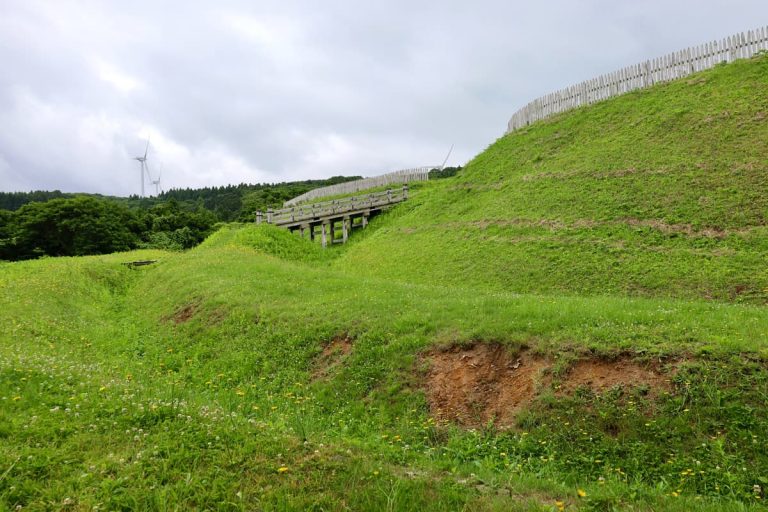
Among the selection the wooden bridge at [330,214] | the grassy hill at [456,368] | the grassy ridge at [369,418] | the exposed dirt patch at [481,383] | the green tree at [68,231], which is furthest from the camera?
the green tree at [68,231]

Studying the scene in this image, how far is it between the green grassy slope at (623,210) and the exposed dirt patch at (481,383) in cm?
746

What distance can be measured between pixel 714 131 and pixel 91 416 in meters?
25.1

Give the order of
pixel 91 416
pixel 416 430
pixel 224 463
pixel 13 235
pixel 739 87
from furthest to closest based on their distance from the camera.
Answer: pixel 13 235
pixel 739 87
pixel 416 430
pixel 91 416
pixel 224 463

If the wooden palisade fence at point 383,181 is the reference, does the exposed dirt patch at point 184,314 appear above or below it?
below

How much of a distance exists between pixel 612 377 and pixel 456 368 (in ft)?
9.10

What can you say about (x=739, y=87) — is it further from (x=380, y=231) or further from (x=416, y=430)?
(x=416, y=430)

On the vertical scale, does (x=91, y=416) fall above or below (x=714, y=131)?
below

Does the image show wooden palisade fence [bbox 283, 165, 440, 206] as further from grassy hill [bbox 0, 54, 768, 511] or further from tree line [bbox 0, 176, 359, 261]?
grassy hill [bbox 0, 54, 768, 511]

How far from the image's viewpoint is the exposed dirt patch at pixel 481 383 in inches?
319

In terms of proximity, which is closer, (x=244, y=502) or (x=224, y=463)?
(x=244, y=502)

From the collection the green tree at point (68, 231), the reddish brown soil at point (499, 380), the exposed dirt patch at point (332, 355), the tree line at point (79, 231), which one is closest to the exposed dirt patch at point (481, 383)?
the reddish brown soil at point (499, 380)

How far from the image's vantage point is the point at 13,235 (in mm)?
55812

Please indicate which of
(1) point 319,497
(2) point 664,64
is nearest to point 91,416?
(1) point 319,497

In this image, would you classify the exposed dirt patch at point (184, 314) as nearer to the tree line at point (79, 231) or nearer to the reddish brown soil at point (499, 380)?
the reddish brown soil at point (499, 380)
